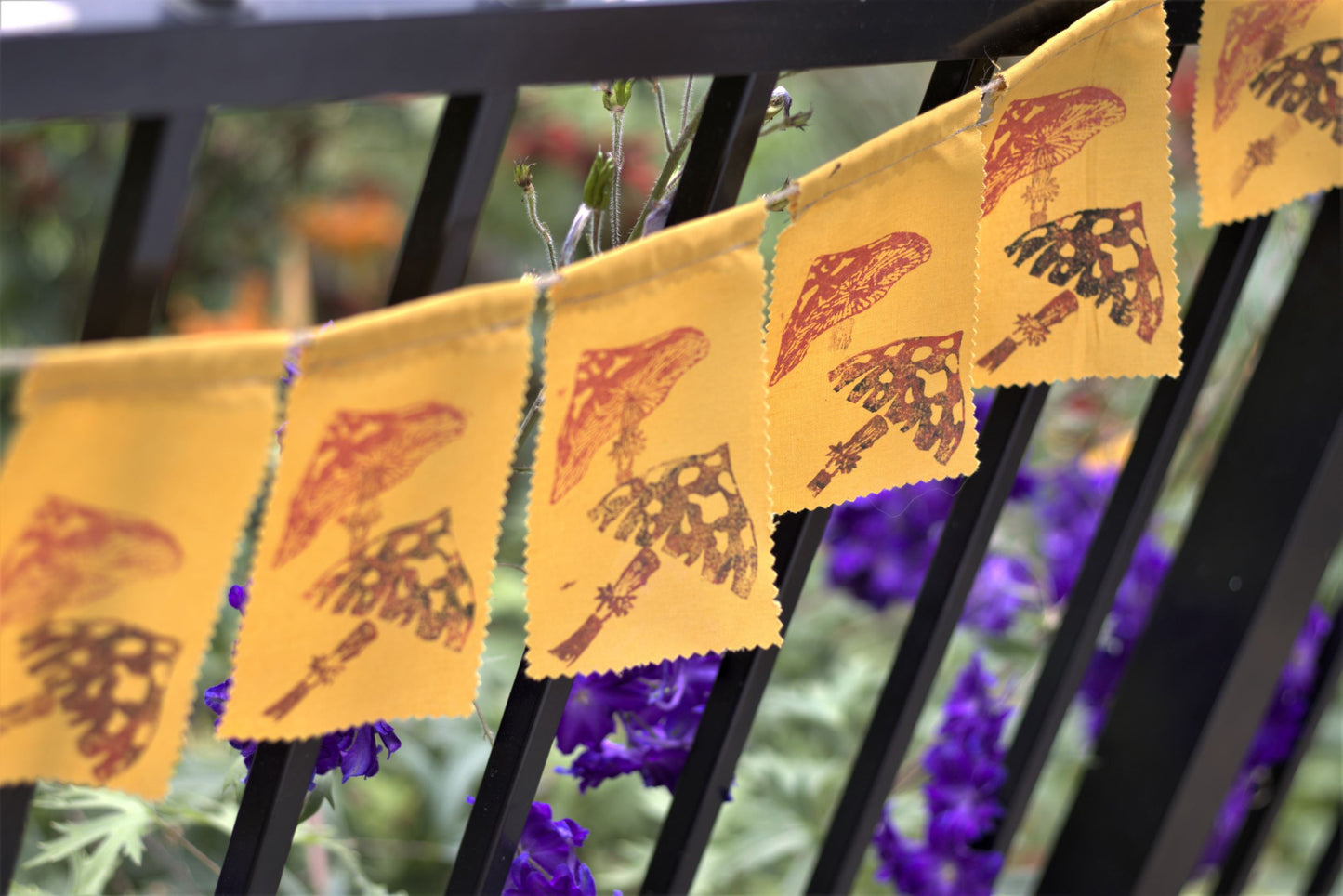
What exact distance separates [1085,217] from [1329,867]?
1114 millimetres

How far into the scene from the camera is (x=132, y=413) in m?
0.40

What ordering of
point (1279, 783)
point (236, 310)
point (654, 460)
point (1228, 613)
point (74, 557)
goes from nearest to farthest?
point (74, 557) < point (654, 460) < point (1228, 613) < point (1279, 783) < point (236, 310)

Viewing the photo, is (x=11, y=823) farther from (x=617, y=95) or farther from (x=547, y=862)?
(x=617, y=95)

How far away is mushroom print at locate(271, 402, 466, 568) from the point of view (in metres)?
0.44

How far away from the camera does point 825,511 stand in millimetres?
698

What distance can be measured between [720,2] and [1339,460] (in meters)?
0.72

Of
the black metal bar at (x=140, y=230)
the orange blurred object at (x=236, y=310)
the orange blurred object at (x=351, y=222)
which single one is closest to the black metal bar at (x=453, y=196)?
the black metal bar at (x=140, y=230)

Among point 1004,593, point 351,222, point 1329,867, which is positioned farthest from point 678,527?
point 351,222

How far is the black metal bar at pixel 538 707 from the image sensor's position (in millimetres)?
539

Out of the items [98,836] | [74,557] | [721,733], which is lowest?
[98,836]

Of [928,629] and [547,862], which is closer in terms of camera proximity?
[547,862]

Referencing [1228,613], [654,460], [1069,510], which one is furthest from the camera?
[1069,510]

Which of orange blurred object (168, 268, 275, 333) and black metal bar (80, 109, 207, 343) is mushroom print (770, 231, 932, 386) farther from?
orange blurred object (168, 268, 275, 333)

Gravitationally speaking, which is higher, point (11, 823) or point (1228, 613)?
point (1228, 613)
